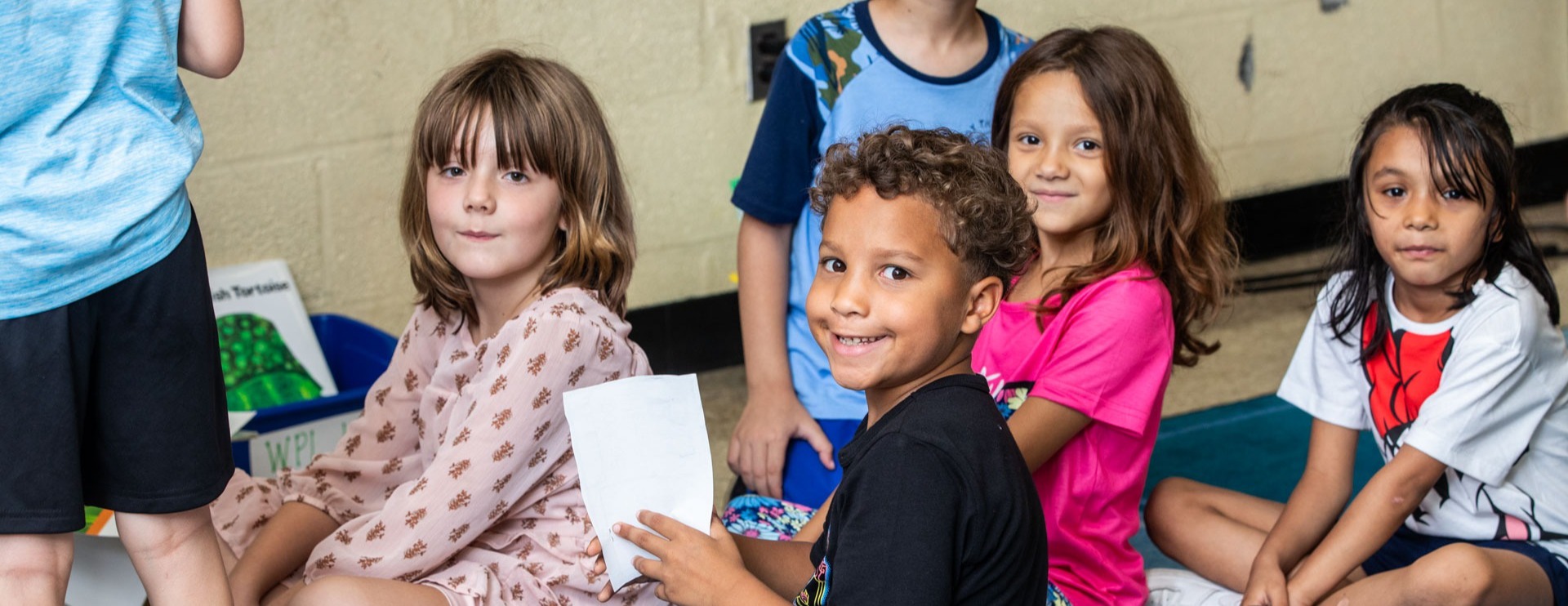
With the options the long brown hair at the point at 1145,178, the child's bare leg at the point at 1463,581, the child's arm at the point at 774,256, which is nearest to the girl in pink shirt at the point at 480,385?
the child's arm at the point at 774,256

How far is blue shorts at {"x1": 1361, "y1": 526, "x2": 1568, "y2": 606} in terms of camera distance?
1.75 metres

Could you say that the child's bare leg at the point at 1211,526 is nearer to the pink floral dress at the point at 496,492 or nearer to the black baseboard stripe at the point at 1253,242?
the pink floral dress at the point at 496,492

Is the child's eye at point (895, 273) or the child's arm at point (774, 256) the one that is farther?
the child's arm at point (774, 256)

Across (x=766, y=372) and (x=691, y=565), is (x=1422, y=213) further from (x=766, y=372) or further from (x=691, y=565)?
(x=691, y=565)

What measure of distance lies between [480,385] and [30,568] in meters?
0.48

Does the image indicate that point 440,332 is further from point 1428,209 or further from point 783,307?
point 1428,209

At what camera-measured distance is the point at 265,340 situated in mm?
2832

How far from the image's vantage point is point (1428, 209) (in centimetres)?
177

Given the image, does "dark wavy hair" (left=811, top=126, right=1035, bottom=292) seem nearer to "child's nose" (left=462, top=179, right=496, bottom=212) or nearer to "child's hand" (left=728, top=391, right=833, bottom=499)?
"child's nose" (left=462, top=179, right=496, bottom=212)

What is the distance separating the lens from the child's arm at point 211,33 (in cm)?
139

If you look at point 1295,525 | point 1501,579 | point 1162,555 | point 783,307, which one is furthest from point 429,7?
point 1501,579

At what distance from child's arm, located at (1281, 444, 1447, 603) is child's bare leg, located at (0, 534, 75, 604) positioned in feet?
4.71

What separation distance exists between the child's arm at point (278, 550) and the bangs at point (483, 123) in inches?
18.4

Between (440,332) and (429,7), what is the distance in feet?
4.67
